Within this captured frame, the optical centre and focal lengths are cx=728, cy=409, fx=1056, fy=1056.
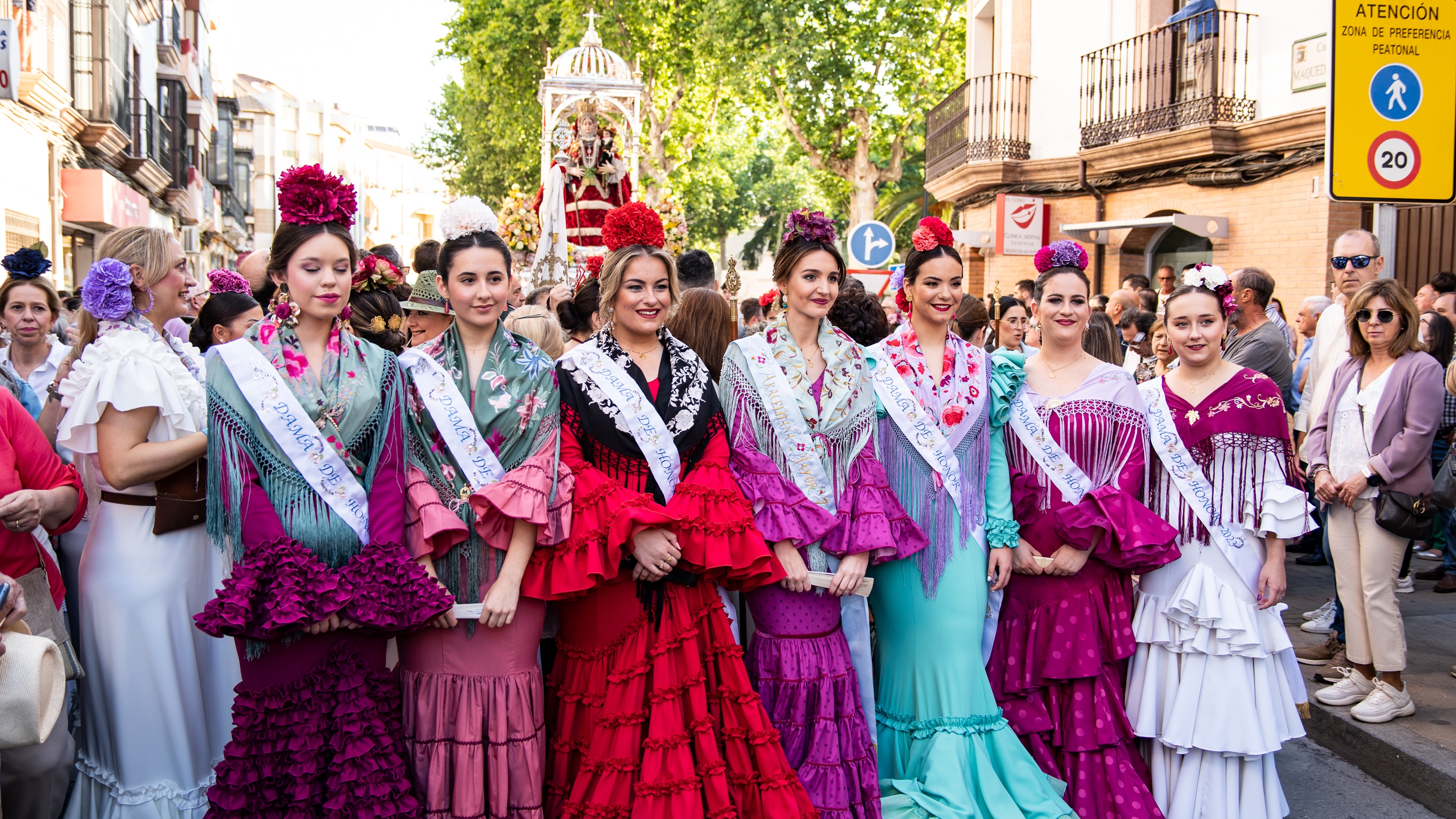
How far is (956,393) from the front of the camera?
12.7ft

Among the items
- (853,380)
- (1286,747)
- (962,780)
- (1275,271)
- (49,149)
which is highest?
(49,149)

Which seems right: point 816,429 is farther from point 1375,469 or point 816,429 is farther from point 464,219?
point 1375,469

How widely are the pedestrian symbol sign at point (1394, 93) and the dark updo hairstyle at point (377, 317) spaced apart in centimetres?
466

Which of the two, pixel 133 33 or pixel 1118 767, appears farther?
pixel 133 33

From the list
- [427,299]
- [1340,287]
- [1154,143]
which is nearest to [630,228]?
[427,299]

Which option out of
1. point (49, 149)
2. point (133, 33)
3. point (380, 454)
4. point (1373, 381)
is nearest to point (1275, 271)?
point (1373, 381)

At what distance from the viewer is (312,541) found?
3.02 m

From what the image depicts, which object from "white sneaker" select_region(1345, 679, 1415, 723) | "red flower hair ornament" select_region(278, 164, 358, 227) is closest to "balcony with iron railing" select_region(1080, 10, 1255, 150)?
"white sneaker" select_region(1345, 679, 1415, 723)

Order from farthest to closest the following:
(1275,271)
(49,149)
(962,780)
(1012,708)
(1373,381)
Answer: (49,149), (1275,271), (1373,381), (1012,708), (962,780)

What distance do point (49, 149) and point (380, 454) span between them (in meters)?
15.4

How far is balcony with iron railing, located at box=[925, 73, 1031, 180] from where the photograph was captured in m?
17.5

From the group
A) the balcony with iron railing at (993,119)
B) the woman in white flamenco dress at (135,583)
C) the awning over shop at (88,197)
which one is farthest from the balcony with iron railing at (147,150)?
the woman in white flamenco dress at (135,583)

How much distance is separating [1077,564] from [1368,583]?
173cm

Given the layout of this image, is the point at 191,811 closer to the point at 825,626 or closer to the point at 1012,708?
the point at 825,626
